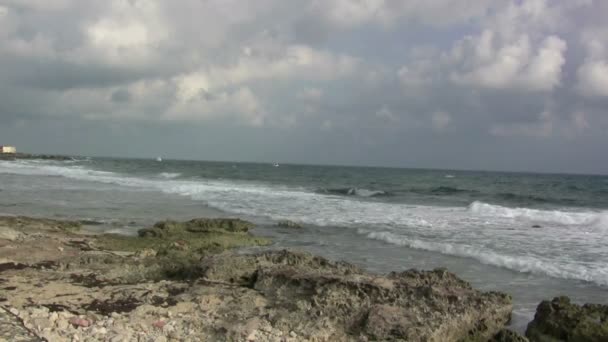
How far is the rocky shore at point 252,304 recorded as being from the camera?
522 centimetres

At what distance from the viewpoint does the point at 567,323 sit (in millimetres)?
5742

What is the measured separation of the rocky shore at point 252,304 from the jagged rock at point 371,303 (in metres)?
0.01

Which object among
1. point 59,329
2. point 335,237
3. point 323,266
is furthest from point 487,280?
point 59,329

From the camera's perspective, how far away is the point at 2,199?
2036 centimetres

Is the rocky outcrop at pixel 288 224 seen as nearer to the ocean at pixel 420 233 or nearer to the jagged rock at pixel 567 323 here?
the ocean at pixel 420 233

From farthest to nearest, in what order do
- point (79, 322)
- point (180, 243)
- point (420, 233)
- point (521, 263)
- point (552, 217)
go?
1. point (552, 217)
2. point (420, 233)
3. point (180, 243)
4. point (521, 263)
5. point (79, 322)

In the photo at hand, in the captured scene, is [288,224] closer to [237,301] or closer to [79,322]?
[237,301]

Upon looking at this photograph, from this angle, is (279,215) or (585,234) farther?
(279,215)

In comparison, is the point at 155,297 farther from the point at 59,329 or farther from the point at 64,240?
the point at 64,240

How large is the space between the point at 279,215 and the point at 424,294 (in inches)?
511

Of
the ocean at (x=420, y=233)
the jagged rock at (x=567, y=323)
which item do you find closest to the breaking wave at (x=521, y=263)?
the ocean at (x=420, y=233)

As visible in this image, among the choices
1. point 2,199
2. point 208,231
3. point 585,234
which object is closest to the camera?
point 208,231

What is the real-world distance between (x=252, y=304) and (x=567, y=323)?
3787mm

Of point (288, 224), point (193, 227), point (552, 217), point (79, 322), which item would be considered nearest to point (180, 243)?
point (193, 227)
